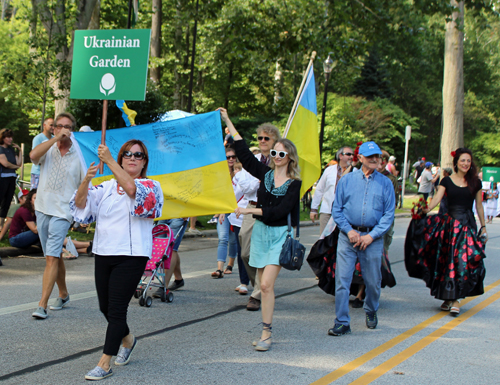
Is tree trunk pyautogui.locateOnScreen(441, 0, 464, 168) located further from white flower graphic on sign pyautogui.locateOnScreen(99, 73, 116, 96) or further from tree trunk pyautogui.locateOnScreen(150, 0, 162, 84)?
white flower graphic on sign pyautogui.locateOnScreen(99, 73, 116, 96)

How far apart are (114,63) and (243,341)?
9.69 feet

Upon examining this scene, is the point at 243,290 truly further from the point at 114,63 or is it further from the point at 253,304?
the point at 114,63

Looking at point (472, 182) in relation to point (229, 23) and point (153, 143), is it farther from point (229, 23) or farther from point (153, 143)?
point (229, 23)

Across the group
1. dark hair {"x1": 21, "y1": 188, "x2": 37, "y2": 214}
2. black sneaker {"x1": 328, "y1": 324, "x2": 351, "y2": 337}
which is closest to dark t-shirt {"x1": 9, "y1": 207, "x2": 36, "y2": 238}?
dark hair {"x1": 21, "y1": 188, "x2": 37, "y2": 214}

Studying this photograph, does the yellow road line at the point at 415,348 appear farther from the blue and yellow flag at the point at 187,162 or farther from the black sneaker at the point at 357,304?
the blue and yellow flag at the point at 187,162

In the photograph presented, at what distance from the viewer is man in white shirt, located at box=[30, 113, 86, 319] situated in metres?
5.63

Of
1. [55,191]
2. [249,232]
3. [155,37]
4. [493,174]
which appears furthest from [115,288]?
[493,174]

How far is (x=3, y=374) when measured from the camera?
4129 millimetres

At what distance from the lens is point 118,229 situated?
13.5 ft

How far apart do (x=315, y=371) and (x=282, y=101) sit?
89.0 ft

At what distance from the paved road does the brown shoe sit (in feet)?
0.33

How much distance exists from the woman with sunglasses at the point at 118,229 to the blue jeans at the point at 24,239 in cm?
555

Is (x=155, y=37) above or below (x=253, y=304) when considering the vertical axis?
above

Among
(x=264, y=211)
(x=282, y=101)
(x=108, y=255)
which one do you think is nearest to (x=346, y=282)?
(x=264, y=211)
